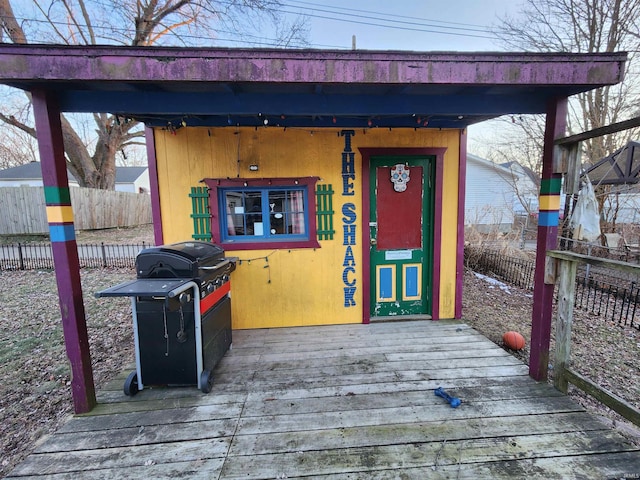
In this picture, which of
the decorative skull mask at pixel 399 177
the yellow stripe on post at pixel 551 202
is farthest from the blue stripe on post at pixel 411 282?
the yellow stripe on post at pixel 551 202

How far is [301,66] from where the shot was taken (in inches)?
79.8

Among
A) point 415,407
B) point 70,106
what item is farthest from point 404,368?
point 70,106

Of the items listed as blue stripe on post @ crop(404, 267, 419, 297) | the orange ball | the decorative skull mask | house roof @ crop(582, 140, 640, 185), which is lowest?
the orange ball

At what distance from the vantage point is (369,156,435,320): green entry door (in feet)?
12.5

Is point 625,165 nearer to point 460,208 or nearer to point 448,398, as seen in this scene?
point 460,208

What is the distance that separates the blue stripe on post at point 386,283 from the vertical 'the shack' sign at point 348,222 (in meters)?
0.36

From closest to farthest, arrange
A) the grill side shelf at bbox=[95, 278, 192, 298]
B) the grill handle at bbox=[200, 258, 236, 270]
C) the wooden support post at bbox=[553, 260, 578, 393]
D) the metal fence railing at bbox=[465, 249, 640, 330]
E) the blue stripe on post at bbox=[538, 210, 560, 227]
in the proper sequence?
1. the grill side shelf at bbox=[95, 278, 192, 298]
2. the wooden support post at bbox=[553, 260, 578, 393]
3. the blue stripe on post at bbox=[538, 210, 560, 227]
4. the grill handle at bbox=[200, 258, 236, 270]
5. the metal fence railing at bbox=[465, 249, 640, 330]

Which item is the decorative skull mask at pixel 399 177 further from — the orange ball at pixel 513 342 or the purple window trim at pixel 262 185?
the orange ball at pixel 513 342

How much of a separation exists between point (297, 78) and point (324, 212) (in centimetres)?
188

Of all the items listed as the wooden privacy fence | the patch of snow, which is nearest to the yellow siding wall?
the patch of snow

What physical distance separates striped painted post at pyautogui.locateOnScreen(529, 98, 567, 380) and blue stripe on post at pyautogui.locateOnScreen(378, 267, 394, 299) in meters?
1.62

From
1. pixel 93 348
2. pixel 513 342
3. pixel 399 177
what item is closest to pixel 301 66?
pixel 399 177

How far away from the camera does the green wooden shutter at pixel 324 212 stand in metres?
3.73

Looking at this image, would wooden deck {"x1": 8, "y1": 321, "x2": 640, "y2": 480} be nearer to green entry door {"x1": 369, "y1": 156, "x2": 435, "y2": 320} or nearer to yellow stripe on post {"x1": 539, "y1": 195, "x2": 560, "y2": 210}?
green entry door {"x1": 369, "y1": 156, "x2": 435, "y2": 320}
